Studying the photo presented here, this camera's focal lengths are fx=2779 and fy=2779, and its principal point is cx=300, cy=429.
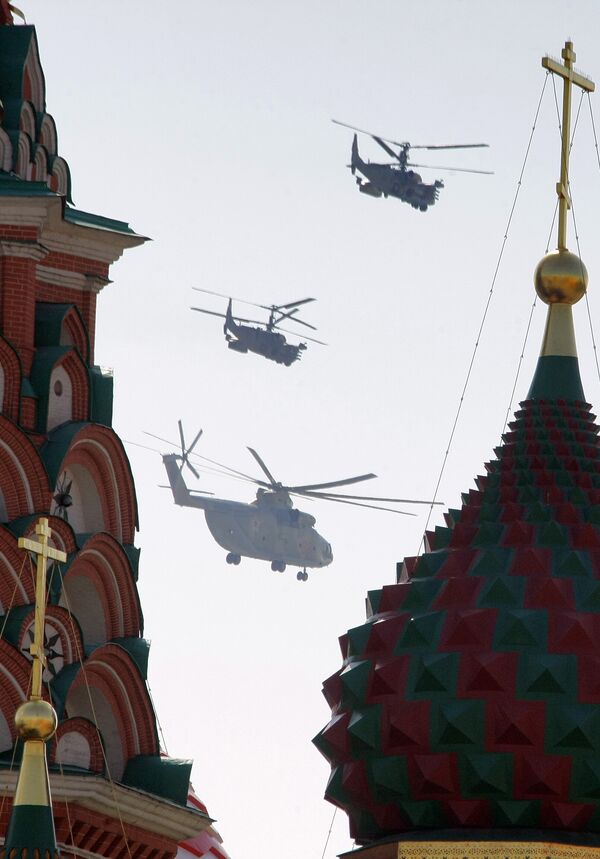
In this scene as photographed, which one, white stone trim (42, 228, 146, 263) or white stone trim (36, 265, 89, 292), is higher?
white stone trim (42, 228, 146, 263)

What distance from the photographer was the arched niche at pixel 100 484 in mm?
35688

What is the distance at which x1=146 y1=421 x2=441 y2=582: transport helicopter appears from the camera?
12862 cm

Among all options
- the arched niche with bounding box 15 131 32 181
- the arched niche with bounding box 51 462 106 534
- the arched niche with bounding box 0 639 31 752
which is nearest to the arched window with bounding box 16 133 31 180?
the arched niche with bounding box 15 131 32 181

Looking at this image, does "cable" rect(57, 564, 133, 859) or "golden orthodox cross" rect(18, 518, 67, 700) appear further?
"cable" rect(57, 564, 133, 859)

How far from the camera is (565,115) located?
3562cm

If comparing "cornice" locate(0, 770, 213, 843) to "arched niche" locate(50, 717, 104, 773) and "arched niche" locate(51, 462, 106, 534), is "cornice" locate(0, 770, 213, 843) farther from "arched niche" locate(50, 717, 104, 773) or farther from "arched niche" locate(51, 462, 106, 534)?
"arched niche" locate(51, 462, 106, 534)

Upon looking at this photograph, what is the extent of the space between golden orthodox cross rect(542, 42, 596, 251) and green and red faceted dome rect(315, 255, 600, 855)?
3369 millimetres

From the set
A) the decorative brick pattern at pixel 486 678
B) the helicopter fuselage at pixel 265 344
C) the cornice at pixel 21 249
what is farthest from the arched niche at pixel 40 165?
the helicopter fuselage at pixel 265 344

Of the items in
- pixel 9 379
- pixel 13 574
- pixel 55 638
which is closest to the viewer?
pixel 13 574

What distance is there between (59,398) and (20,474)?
1.62 meters

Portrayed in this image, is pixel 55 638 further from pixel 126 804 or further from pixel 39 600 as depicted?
pixel 39 600

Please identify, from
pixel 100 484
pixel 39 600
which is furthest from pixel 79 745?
pixel 39 600

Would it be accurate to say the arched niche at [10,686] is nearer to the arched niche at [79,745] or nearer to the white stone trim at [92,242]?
the arched niche at [79,745]

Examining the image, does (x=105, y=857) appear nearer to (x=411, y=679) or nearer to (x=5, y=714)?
(x=5, y=714)
